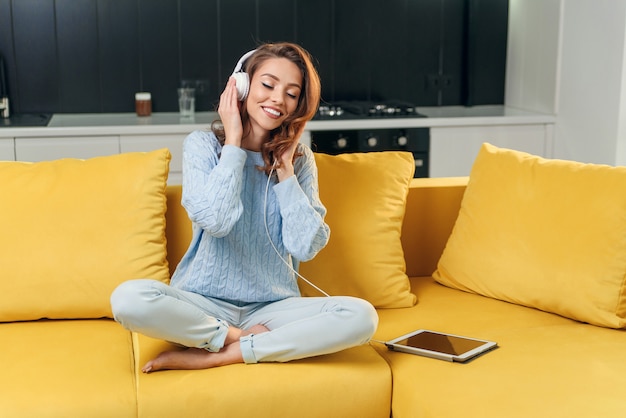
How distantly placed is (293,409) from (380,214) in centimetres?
81

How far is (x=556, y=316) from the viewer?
101 inches

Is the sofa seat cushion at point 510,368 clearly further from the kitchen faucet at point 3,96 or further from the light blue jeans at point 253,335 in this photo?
the kitchen faucet at point 3,96

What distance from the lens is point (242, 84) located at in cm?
244

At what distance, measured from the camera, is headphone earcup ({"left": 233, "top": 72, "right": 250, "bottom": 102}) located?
7.99ft

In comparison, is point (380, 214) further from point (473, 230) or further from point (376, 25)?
point (376, 25)

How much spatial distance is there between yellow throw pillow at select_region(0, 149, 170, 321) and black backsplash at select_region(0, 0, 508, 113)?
1906 mm

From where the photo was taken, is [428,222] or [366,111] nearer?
[428,222]

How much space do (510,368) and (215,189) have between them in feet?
2.79

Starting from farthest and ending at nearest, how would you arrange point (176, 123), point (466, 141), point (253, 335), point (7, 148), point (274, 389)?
point (466, 141) < point (176, 123) < point (7, 148) < point (253, 335) < point (274, 389)

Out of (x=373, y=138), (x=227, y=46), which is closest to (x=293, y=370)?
(x=373, y=138)

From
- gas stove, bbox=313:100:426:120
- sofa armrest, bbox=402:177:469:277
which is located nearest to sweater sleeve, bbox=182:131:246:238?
sofa armrest, bbox=402:177:469:277

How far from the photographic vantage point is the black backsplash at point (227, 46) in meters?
4.38

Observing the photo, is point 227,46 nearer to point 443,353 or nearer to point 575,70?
point 575,70

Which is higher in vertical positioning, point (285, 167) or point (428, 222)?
point (285, 167)
